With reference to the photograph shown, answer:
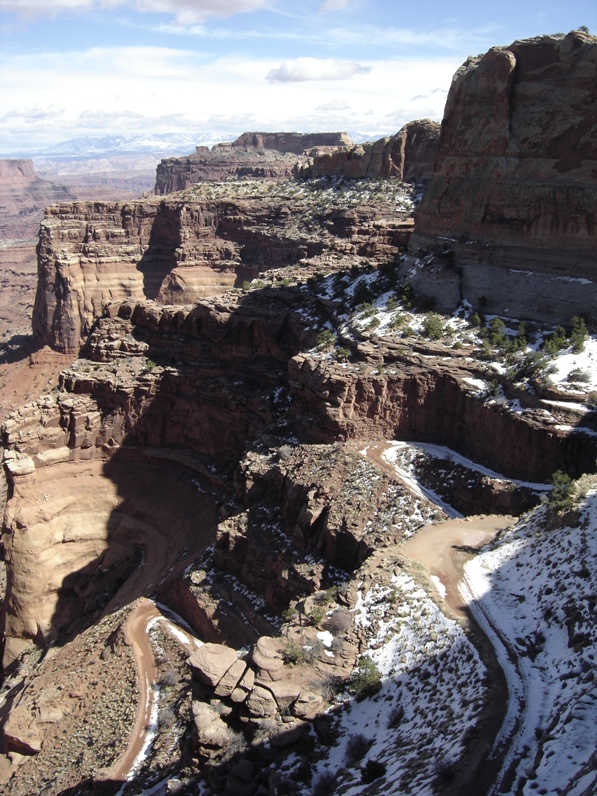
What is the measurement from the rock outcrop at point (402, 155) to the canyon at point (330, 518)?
22242 millimetres

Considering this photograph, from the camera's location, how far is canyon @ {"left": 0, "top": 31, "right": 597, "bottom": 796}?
61.2 ft

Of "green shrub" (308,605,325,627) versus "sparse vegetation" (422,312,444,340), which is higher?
"sparse vegetation" (422,312,444,340)

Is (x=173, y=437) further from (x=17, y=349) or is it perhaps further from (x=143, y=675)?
(x=17, y=349)

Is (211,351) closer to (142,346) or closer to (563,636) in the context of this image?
(142,346)

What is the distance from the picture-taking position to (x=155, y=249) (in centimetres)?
8744

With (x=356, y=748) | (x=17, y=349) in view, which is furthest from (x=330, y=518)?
(x=17, y=349)

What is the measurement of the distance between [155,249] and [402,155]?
31.9 metres

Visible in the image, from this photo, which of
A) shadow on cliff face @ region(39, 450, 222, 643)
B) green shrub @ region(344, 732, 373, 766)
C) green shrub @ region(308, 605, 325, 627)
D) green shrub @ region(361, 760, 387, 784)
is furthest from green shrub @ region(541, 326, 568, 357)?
green shrub @ region(361, 760, 387, 784)

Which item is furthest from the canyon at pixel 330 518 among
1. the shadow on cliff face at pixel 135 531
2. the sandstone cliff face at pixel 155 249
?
the sandstone cliff face at pixel 155 249

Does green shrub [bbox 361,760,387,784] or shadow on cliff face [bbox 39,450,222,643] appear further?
shadow on cliff face [bbox 39,450,222,643]

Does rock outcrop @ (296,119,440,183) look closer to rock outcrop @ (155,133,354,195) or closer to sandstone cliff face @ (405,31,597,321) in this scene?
sandstone cliff face @ (405,31,597,321)

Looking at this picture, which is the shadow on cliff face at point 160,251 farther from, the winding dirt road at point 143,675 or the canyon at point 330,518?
the winding dirt road at point 143,675

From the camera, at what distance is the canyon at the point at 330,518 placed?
61.2 feet

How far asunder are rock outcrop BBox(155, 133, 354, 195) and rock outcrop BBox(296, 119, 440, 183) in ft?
227
